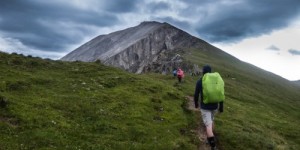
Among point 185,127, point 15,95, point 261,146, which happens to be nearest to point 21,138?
point 15,95

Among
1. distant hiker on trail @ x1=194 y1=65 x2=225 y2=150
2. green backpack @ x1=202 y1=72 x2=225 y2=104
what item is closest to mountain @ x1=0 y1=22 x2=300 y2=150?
distant hiker on trail @ x1=194 y1=65 x2=225 y2=150

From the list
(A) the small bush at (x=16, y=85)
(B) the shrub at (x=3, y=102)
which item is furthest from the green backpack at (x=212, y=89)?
(A) the small bush at (x=16, y=85)

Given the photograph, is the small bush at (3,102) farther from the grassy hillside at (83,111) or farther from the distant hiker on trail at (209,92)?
the distant hiker on trail at (209,92)

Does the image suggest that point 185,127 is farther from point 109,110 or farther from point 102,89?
point 102,89

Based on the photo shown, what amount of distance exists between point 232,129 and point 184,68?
69.0 metres

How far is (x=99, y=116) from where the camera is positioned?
1121 inches

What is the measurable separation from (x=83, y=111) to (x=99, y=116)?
163 centimetres

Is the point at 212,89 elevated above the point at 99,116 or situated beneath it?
elevated above

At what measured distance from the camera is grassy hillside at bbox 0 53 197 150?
2295 cm

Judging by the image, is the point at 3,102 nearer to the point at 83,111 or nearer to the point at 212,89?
the point at 83,111

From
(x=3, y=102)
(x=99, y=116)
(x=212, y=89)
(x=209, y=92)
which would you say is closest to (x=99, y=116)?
(x=99, y=116)

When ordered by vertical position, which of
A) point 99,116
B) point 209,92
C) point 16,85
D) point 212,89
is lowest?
point 99,116

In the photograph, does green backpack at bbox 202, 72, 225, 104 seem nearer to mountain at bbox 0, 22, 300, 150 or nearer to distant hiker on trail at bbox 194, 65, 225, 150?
distant hiker on trail at bbox 194, 65, 225, 150

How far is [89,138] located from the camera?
23.6 metres
